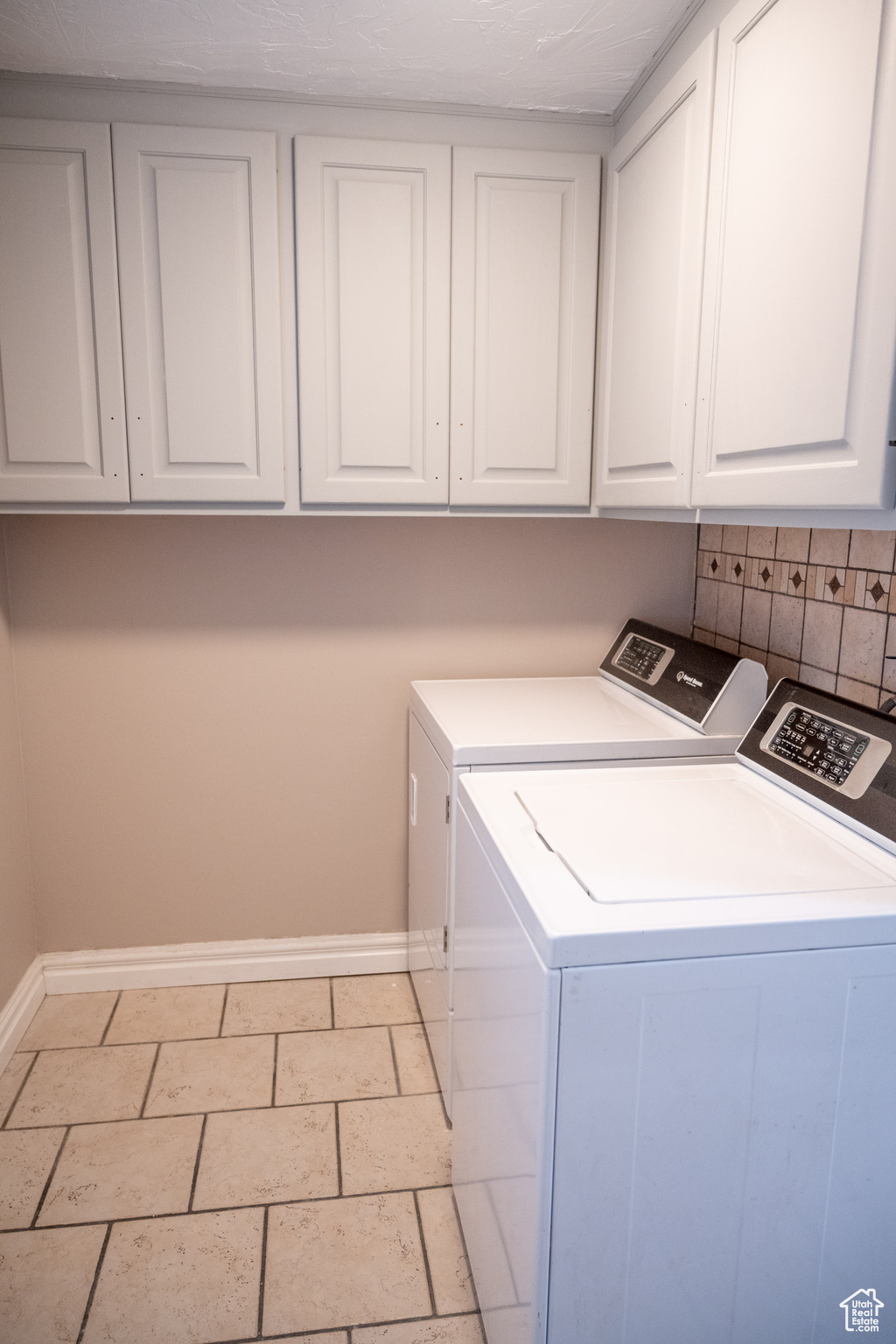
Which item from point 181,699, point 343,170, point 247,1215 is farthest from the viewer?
point 181,699

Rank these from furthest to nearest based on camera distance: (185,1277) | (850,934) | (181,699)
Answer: (181,699) → (185,1277) → (850,934)

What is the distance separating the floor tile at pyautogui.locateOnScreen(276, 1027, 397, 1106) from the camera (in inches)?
80.4

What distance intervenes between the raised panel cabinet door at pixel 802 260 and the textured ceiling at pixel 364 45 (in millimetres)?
369

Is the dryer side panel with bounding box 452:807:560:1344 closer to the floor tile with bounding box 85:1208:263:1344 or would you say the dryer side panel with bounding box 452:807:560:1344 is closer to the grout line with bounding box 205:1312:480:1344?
the grout line with bounding box 205:1312:480:1344

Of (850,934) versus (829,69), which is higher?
(829,69)

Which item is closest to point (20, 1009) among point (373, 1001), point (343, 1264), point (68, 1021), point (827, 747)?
point (68, 1021)

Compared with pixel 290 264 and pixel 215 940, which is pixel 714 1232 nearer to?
pixel 215 940

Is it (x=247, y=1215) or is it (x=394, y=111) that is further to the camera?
(x=394, y=111)

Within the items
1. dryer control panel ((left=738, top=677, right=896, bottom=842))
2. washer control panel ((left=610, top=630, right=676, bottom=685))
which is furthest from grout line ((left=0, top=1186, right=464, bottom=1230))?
washer control panel ((left=610, top=630, right=676, bottom=685))

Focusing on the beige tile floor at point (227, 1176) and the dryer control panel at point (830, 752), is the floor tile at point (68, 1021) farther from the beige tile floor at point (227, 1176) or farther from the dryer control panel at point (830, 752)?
the dryer control panel at point (830, 752)

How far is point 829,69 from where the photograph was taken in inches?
44.3

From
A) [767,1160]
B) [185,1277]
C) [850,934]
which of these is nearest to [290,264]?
[850,934]

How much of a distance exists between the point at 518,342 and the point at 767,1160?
172cm

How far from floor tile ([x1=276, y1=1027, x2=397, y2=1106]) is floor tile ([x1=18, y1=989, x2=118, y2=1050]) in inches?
20.6
